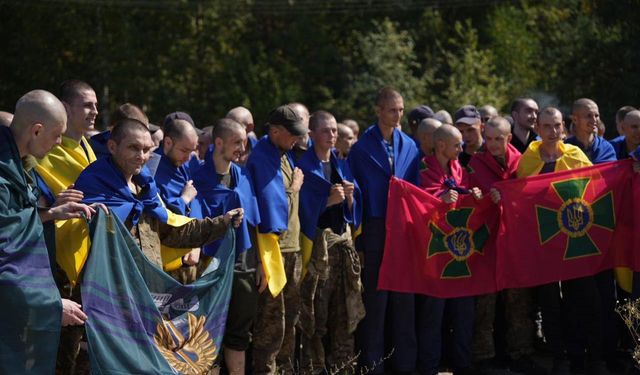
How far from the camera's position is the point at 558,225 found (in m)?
8.91

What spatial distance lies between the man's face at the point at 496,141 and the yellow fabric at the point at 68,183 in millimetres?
3591

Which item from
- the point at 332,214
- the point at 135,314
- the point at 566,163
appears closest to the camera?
the point at 135,314

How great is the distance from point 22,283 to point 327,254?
3.29 m

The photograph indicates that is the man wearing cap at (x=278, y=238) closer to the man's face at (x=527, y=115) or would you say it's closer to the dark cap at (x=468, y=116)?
the dark cap at (x=468, y=116)

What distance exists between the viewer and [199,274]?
7699mm

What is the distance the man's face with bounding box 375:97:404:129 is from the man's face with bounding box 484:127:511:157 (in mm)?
833

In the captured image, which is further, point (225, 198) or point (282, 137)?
point (282, 137)

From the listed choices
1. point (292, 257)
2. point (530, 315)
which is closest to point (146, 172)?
point (292, 257)

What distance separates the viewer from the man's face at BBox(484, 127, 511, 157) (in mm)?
9062

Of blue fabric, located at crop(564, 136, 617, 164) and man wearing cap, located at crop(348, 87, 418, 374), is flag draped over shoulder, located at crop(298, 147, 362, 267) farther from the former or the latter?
blue fabric, located at crop(564, 136, 617, 164)

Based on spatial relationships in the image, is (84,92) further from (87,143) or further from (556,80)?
(556,80)

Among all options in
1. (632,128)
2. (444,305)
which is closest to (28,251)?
(444,305)

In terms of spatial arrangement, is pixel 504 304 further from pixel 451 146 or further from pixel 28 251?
pixel 28 251

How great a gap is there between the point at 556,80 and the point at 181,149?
2136 cm
